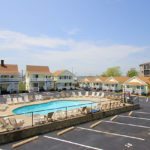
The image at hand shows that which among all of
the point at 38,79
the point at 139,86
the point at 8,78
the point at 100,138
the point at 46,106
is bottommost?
the point at 100,138

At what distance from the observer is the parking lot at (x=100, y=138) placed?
13703 mm

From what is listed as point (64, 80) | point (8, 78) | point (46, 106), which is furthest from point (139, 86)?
point (8, 78)

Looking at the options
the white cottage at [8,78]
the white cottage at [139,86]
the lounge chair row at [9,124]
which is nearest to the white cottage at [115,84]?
the white cottage at [139,86]

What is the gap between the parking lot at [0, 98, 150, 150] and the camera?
1370 cm

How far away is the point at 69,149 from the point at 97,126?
6.24 metres

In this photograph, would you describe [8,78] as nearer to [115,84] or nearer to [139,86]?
[115,84]

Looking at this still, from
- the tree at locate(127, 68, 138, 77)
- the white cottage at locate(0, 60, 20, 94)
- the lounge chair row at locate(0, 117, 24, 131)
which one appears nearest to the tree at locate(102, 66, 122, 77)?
the tree at locate(127, 68, 138, 77)

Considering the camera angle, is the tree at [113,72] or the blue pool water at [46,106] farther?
the tree at [113,72]

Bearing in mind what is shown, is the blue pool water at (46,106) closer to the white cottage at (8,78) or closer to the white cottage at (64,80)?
the white cottage at (8,78)

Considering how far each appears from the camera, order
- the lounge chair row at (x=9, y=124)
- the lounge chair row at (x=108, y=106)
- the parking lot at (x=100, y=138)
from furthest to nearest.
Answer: the lounge chair row at (x=108, y=106)
the lounge chair row at (x=9, y=124)
the parking lot at (x=100, y=138)

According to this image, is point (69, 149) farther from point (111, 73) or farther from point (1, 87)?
point (111, 73)

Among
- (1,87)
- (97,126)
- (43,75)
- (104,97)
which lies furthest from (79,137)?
(43,75)

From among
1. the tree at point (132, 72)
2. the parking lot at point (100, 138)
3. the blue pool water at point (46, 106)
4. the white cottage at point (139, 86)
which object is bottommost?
the parking lot at point (100, 138)

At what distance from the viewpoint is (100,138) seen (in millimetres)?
15539
